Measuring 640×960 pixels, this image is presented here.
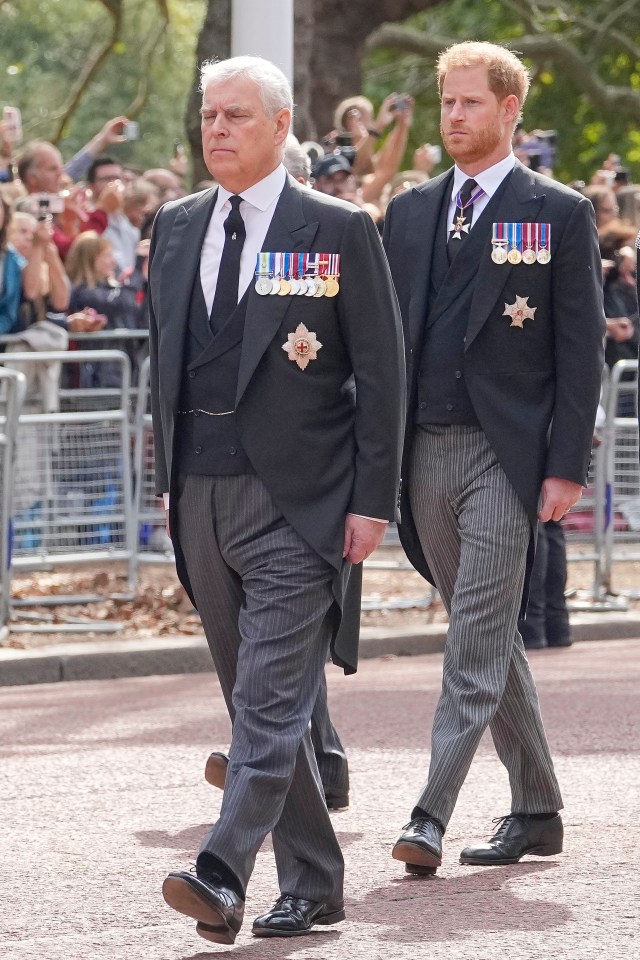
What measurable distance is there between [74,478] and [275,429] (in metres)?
6.23

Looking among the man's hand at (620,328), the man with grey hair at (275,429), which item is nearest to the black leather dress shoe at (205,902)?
the man with grey hair at (275,429)

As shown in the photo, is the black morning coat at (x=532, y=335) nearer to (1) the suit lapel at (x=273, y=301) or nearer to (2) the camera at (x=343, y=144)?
(1) the suit lapel at (x=273, y=301)

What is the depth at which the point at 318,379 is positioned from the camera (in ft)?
15.0

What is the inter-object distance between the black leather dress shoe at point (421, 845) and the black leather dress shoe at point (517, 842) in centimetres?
29

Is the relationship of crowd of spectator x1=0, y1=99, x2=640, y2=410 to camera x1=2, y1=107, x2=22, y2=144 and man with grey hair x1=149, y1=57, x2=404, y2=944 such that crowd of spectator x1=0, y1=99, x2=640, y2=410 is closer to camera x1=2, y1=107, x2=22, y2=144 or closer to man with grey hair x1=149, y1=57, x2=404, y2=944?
camera x1=2, y1=107, x2=22, y2=144

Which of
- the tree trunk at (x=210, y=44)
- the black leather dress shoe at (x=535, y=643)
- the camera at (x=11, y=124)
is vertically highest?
the tree trunk at (x=210, y=44)

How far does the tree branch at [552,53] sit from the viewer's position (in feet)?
73.4

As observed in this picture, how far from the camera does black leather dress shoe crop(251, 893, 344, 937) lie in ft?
15.1

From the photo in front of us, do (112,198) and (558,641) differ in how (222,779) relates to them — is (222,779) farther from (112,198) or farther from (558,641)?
(112,198)

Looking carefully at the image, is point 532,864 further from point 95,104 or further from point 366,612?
point 95,104

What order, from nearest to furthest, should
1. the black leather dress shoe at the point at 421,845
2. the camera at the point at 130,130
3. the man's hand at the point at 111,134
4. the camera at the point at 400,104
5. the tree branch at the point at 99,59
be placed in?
1. the black leather dress shoe at the point at 421,845
2. the camera at the point at 130,130
3. the man's hand at the point at 111,134
4. the camera at the point at 400,104
5. the tree branch at the point at 99,59

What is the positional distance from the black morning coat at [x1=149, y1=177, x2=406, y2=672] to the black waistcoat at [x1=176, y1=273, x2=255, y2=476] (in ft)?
0.09

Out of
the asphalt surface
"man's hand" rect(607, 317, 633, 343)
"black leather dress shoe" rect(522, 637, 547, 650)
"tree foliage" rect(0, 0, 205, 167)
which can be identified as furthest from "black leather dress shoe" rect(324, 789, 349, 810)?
"tree foliage" rect(0, 0, 205, 167)

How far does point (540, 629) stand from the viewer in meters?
10.5
